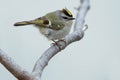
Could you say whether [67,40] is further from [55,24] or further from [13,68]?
[55,24]

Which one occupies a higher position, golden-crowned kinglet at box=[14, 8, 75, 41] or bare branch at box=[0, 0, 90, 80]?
bare branch at box=[0, 0, 90, 80]

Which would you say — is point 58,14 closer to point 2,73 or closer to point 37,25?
point 37,25

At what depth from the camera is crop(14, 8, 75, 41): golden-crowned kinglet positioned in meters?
0.79

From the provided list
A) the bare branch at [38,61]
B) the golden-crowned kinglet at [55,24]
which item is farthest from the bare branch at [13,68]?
the golden-crowned kinglet at [55,24]

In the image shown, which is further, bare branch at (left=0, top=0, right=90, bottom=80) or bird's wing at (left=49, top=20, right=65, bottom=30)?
bird's wing at (left=49, top=20, right=65, bottom=30)

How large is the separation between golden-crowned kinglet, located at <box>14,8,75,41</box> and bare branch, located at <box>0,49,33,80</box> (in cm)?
37

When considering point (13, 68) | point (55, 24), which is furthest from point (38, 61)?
point (55, 24)

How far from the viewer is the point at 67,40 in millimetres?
551

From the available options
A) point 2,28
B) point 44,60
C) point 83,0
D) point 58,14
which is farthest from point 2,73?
point 44,60

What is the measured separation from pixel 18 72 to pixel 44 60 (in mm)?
75

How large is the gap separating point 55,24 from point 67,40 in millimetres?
314

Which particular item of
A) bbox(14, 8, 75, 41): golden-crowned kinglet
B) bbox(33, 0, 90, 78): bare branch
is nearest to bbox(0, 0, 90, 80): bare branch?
bbox(33, 0, 90, 78): bare branch

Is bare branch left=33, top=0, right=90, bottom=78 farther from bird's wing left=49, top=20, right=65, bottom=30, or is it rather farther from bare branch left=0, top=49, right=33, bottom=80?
bird's wing left=49, top=20, right=65, bottom=30

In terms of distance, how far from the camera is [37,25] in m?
0.77
